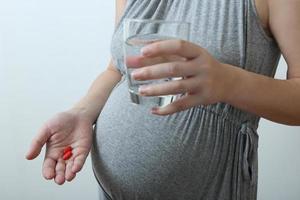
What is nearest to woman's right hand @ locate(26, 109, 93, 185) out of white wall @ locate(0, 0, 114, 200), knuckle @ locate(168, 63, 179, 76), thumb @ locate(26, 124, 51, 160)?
thumb @ locate(26, 124, 51, 160)

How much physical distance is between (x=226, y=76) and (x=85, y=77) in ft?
2.77

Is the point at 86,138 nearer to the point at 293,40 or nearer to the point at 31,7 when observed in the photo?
the point at 293,40

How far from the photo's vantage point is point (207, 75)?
1.54 feet

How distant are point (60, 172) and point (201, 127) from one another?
22cm

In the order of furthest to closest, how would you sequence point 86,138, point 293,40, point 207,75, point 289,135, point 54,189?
1. point 54,189
2. point 289,135
3. point 86,138
4. point 293,40
5. point 207,75

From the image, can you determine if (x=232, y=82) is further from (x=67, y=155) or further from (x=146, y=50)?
(x=67, y=155)

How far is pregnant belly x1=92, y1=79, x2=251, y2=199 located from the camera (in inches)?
24.9

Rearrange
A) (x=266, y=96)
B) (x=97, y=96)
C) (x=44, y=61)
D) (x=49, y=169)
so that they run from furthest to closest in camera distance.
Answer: (x=44, y=61) → (x=97, y=96) → (x=49, y=169) → (x=266, y=96)

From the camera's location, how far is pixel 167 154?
2.08 ft

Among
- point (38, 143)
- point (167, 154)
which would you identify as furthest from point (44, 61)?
point (167, 154)

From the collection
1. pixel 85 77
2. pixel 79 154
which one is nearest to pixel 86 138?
pixel 79 154

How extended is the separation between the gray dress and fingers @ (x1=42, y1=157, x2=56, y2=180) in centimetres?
7

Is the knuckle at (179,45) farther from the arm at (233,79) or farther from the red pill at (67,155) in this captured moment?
the red pill at (67,155)

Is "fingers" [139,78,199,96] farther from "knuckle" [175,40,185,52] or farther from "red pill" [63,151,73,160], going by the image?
"red pill" [63,151,73,160]
